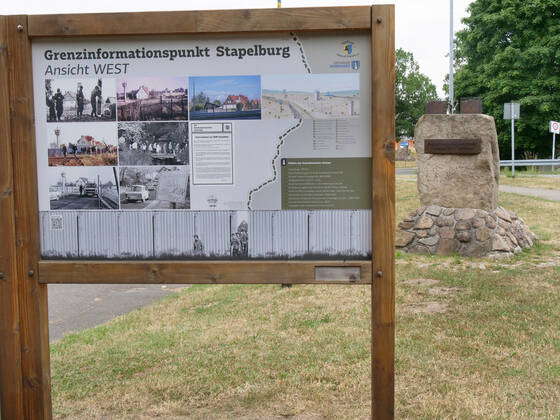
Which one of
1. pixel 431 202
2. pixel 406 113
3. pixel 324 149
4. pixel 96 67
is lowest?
pixel 431 202

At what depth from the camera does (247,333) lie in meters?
5.63

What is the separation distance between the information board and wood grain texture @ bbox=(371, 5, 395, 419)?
0.07 m

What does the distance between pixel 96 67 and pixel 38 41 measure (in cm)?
30

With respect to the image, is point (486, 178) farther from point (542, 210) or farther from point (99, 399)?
point (99, 399)

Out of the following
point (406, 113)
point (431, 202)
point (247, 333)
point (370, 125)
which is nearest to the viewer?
point (370, 125)

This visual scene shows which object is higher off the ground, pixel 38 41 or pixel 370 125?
pixel 38 41

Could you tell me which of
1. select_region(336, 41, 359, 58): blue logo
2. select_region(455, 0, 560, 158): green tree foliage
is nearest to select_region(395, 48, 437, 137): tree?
select_region(455, 0, 560, 158): green tree foliage

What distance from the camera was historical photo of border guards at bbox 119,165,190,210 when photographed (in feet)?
10.2

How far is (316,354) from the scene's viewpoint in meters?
4.94

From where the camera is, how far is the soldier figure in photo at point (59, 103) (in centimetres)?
312

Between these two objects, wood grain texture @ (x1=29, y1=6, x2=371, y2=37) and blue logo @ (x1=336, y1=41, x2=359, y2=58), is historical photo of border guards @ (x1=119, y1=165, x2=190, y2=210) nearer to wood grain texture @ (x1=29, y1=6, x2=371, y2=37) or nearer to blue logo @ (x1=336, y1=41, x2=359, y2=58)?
wood grain texture @ (x1=29, y1=6, x2=371, y2=37)

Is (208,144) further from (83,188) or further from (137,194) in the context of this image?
(83,188)

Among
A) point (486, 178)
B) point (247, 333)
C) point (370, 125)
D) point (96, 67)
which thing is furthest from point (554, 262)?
point (96, 67)

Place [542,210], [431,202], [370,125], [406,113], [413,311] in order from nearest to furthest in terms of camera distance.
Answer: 1. [370,125]
2. [413,311]
3. [431,202]
4. [542,210]
5. [406,113]
